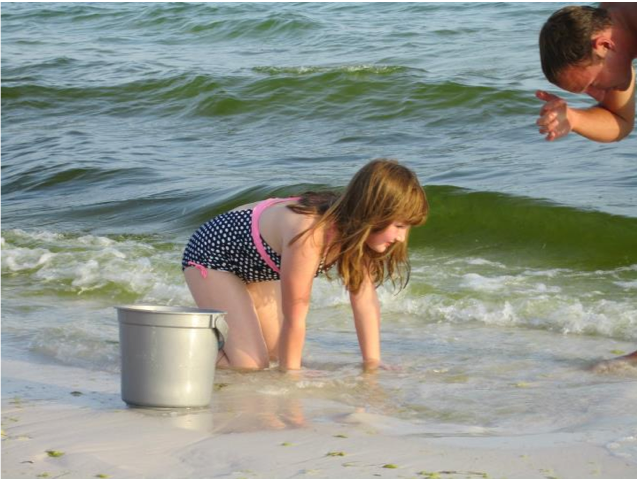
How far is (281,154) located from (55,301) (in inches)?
194

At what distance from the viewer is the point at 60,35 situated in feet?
71.5

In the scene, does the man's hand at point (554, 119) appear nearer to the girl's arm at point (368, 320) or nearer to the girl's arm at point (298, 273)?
the girl's arm at point (298, 273)

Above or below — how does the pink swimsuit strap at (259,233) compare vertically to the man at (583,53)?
below

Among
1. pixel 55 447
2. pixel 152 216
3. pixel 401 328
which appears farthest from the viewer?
pixel 152 216

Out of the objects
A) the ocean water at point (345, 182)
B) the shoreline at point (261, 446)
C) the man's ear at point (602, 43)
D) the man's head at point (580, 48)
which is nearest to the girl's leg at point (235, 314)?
the ocean water at point (345, 182)

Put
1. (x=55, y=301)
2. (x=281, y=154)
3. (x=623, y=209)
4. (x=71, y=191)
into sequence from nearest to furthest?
1. (x=55, y=301)
2. (x=623, y=209)
3. (x=71, y=191)
4. (x=281, y=154)

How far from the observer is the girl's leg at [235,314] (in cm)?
495

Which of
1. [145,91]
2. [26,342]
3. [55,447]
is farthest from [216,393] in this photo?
[145,91]

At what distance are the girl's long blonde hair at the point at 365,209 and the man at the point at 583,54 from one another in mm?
574

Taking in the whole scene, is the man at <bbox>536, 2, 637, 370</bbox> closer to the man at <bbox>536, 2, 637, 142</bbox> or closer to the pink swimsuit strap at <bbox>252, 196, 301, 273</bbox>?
the man at <bbox>536, 2, 637, 142</bbox>

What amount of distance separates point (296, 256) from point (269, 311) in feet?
2.60

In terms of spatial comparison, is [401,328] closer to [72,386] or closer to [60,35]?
[72,386]

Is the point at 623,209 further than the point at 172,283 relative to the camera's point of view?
Yes

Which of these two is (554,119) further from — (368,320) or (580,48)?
(368,320)
